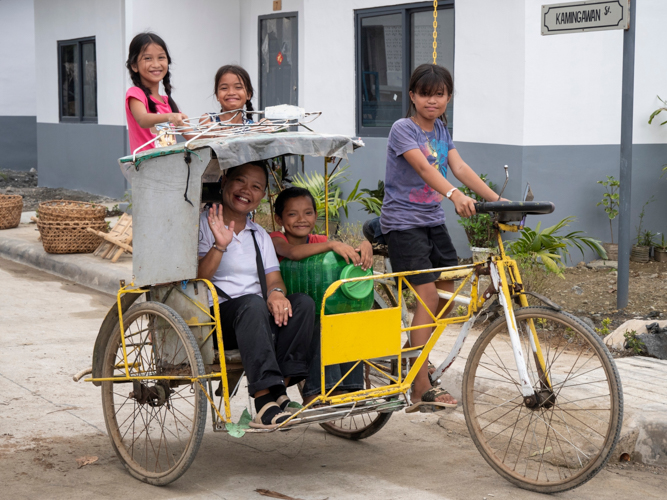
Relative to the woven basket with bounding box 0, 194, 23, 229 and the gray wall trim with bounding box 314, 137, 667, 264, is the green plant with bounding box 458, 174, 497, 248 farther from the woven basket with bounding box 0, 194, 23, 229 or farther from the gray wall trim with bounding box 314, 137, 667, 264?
the woven basket with bounding box 0, 194, 23, 229

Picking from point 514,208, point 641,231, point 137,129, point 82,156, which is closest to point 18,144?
point 82,156

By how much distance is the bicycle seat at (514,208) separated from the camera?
11.4 ft

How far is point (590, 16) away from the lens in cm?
609

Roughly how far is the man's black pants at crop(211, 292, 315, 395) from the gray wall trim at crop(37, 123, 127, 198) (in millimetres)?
9804

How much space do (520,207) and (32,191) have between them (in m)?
13.4

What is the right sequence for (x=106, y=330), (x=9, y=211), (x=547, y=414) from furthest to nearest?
(x=9, y=211) < (x=547, y=414) < (x=106, y=330)

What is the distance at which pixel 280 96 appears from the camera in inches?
468

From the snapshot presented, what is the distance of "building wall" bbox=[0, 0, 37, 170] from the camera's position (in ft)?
61.8

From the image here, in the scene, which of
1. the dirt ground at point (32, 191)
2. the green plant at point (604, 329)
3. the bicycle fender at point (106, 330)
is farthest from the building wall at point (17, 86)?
the bicycle fender at point (106, 330)

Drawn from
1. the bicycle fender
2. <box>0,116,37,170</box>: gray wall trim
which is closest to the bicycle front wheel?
the bicycle fender

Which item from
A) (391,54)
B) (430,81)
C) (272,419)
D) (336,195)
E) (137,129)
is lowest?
(272,419)

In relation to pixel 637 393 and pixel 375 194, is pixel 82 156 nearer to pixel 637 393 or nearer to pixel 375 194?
pixel 375 194

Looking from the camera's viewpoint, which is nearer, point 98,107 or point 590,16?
point 590,16

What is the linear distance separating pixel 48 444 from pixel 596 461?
2.63 m
